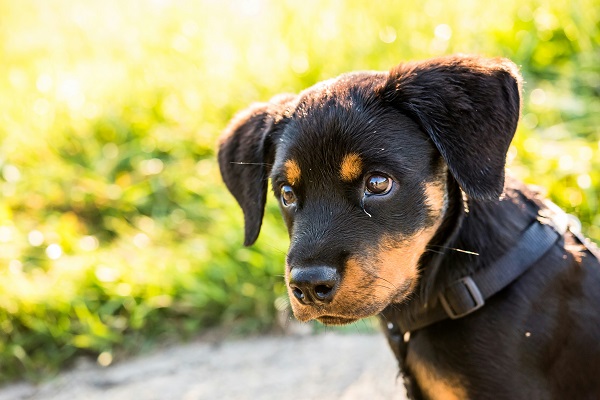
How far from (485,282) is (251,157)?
3.82 feet

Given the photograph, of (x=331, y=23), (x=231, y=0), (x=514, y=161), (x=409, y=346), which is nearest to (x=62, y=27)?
(x=231, y=0)

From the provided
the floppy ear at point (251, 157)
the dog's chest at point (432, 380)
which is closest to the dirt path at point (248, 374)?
the dog's chest at point (432, 380)

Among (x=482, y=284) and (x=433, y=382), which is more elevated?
(x=482, y=284)

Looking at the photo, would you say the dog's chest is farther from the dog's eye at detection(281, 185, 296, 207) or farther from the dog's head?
the dog's eye at detection(281, 185, 296, 207)

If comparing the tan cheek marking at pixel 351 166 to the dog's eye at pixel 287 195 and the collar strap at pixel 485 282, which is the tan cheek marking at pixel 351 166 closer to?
the dog's eye at pixel 287 195

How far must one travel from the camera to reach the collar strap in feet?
8.64

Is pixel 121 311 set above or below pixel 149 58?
below

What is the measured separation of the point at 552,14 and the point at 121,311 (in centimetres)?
403

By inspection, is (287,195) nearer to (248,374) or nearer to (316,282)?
(316,282)

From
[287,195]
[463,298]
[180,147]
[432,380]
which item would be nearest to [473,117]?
[463,298]

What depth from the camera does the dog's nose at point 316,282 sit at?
2.46m

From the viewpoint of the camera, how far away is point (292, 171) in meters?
2.80

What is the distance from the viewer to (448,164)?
2605 millimetres

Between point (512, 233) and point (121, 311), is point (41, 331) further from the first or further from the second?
point (512, 233)
